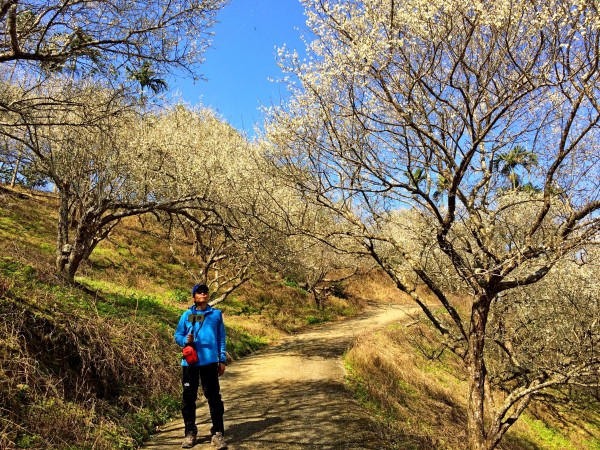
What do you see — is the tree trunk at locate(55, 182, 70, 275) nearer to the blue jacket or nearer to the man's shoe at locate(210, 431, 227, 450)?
the blue jacket

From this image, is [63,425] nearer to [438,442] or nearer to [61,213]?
[438,442]

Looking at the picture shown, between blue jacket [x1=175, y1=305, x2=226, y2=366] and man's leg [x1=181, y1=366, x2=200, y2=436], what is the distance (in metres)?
0.17

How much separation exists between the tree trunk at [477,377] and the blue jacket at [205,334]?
431 cm

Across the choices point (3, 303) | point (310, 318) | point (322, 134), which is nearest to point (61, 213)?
point (3, 303)

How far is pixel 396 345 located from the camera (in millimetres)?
16703

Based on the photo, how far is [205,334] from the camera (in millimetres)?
5281

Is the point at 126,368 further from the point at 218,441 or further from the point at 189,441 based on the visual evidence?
the point at 218,441

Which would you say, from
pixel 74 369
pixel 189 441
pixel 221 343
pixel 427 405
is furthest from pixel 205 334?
pixel 427 405

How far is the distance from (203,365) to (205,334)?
0.38m

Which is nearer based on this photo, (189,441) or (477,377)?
(189,441)

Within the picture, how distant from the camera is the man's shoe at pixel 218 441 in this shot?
16.5 ft

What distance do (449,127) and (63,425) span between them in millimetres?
6976

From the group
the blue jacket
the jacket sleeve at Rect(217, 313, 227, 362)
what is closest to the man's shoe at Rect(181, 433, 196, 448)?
the blue jacket

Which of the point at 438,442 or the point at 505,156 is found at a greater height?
the point at 505,156
